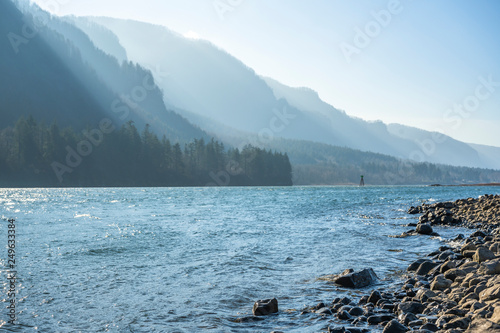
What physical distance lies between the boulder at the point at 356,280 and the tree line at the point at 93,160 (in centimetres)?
15259

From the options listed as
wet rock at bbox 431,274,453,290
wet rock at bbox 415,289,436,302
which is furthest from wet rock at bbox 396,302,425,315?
wet rock at bbox 431,274,453,290

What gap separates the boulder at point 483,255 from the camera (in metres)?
14.8

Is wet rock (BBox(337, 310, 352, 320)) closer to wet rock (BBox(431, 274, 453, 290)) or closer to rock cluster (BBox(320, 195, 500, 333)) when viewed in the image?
rock cluster (BBox(320, 195, 500, 333))

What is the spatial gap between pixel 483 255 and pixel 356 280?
17.6 ft

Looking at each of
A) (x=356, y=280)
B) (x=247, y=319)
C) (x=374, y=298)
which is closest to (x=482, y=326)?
(x=374, y=298)

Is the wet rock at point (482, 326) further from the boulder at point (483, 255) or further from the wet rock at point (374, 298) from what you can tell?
the boulder at point (483, 255)

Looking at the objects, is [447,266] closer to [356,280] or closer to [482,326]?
[356,280]

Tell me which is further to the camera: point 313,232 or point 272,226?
point 272,226

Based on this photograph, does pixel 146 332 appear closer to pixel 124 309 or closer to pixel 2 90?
pixel 124 309

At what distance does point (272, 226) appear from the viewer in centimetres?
3234

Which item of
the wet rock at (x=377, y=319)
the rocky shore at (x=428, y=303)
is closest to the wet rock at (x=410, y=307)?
the rocky shore at (x=428, y=303)

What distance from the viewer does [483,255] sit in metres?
14.9

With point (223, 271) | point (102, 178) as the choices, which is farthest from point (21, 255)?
point (102, 178)

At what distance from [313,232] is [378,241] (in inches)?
215
